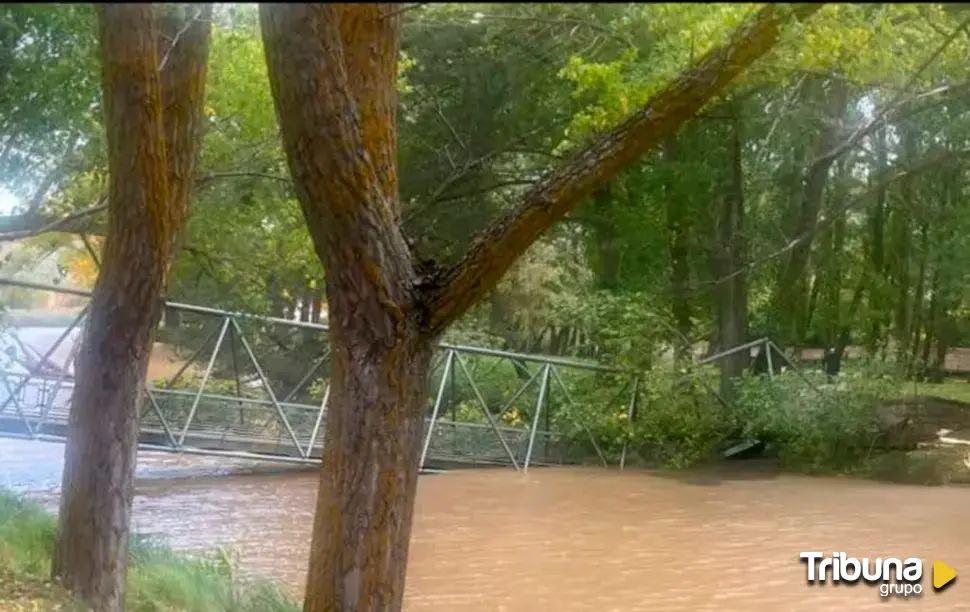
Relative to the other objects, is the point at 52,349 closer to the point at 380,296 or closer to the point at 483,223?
the point at 483,223

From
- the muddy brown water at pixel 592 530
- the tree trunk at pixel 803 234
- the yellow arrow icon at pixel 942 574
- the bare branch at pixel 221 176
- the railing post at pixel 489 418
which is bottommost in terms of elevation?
the muddy brown water at pixel 592 530

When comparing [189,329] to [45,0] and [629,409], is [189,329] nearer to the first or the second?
[629,409]

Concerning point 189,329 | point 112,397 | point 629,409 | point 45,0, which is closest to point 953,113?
point 629,409

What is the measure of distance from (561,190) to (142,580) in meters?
2.79

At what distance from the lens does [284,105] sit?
2.66 m

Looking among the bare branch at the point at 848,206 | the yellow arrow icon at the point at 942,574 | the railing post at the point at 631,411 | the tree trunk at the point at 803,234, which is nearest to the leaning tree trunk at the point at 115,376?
the yellow arrow icon at the point at 942,574

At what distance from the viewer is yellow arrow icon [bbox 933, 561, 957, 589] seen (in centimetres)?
666

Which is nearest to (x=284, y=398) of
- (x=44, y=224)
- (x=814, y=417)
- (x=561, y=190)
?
(x=814, y=417)

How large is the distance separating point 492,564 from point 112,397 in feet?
13.0

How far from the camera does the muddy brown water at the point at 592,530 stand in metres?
6.60

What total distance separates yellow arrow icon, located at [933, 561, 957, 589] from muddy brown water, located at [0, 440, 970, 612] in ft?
0.26

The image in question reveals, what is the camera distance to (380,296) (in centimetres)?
288
